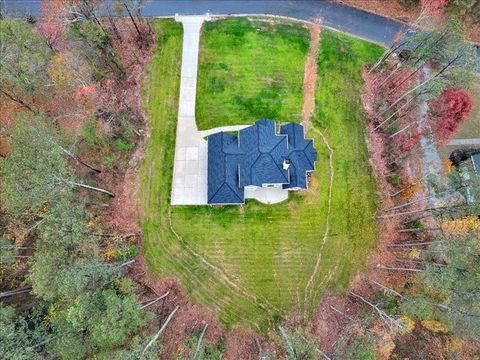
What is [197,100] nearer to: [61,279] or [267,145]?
[267,145]

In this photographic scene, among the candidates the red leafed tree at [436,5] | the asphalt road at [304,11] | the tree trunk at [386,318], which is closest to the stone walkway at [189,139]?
the asphalt road at [304,11]

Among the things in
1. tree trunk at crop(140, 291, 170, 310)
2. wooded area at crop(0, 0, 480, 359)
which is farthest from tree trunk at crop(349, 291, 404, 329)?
tree trunk at crop(140, 291, 170, 310)

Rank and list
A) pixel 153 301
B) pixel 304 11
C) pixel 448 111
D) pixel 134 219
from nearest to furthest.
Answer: pixel 153 301 → pixel 448 111 → pixel 134 219 → pixel 304 11

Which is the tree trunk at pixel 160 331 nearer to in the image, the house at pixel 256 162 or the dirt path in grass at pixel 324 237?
the house at pixel 256 162

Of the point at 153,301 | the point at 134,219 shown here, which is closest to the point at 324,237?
the point at 153,301

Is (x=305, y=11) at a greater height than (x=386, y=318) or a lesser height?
greater

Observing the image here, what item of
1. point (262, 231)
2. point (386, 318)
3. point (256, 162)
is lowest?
point (386, 318)

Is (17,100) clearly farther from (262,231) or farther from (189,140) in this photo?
(262,231)

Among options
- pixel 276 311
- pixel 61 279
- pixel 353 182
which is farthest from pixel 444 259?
pixel 61 279
